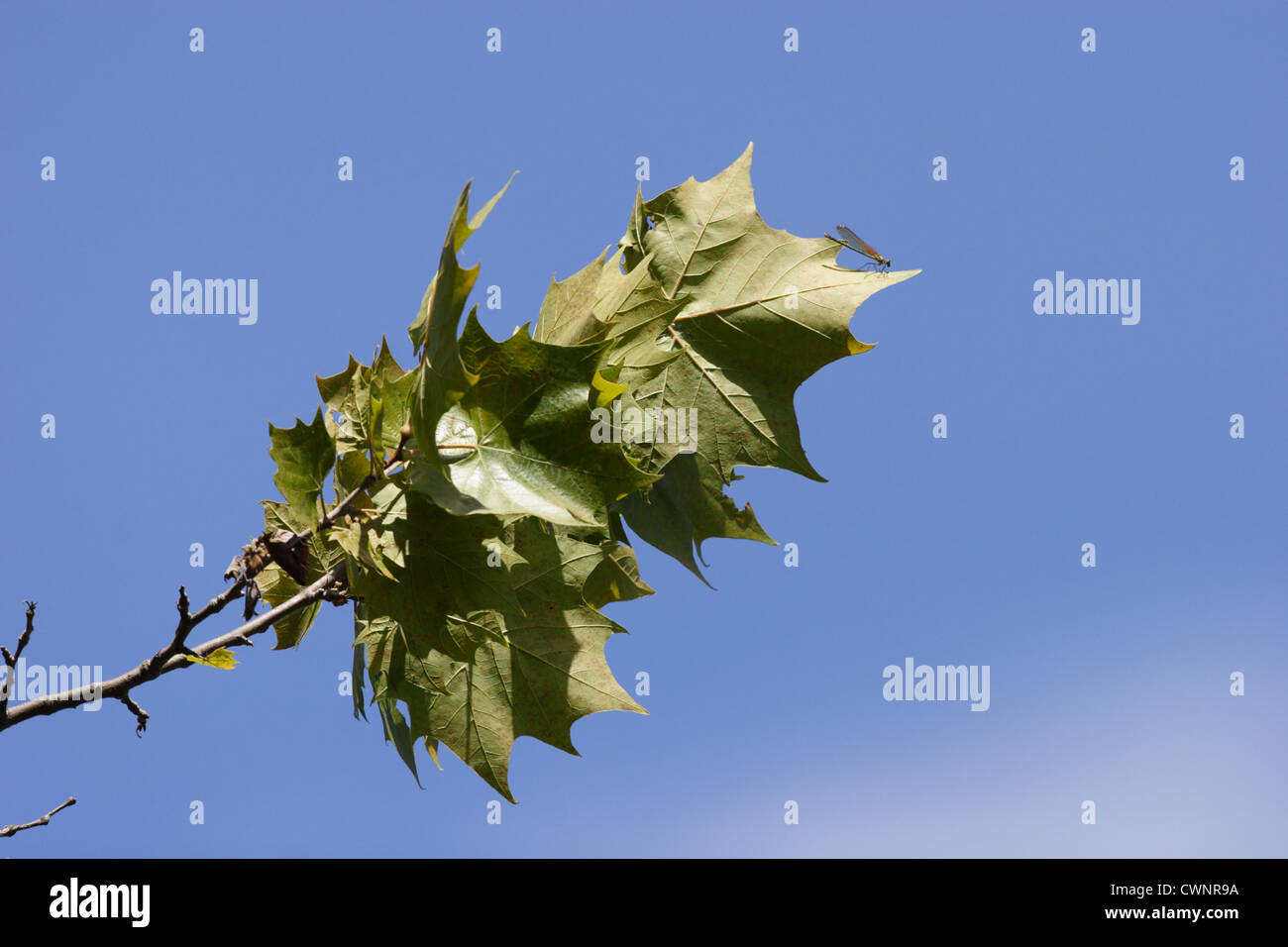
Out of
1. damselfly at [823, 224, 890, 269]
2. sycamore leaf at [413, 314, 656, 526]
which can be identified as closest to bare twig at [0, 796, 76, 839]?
sycamore leaf at [413, 314, 656, 526]

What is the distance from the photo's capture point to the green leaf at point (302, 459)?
3316 millimetres

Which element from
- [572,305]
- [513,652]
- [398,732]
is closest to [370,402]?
[572,305]

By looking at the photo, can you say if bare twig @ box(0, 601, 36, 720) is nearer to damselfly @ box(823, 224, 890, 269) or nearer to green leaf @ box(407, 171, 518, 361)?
green leaf @ box(407, 171, 518, 361)

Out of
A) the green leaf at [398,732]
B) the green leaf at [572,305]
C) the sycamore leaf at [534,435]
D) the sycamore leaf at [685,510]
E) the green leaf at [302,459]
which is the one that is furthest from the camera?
the sycamore leaf at [685,510]

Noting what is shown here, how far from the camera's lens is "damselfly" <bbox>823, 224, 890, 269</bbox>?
4.51m

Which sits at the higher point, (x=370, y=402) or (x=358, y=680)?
(x=370, y=402)

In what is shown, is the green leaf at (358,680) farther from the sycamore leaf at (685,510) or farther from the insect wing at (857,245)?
the insect wing at (857,245)

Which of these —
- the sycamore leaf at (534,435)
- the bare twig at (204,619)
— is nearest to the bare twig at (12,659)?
the bare twig at (204,619)

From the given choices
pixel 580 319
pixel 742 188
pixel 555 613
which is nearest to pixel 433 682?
pixel 555 613

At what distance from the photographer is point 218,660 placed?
345 centimetres

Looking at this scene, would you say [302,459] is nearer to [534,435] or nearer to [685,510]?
[534,435]

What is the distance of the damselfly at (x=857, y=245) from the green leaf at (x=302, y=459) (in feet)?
8.10

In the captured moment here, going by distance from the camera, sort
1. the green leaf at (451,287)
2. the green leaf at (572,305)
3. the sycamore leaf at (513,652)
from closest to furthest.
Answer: the green leaf at (451,287) < the sycamore leaf at (513,652) < the green leaf at (572,305)

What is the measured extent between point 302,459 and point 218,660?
0.78 meters
